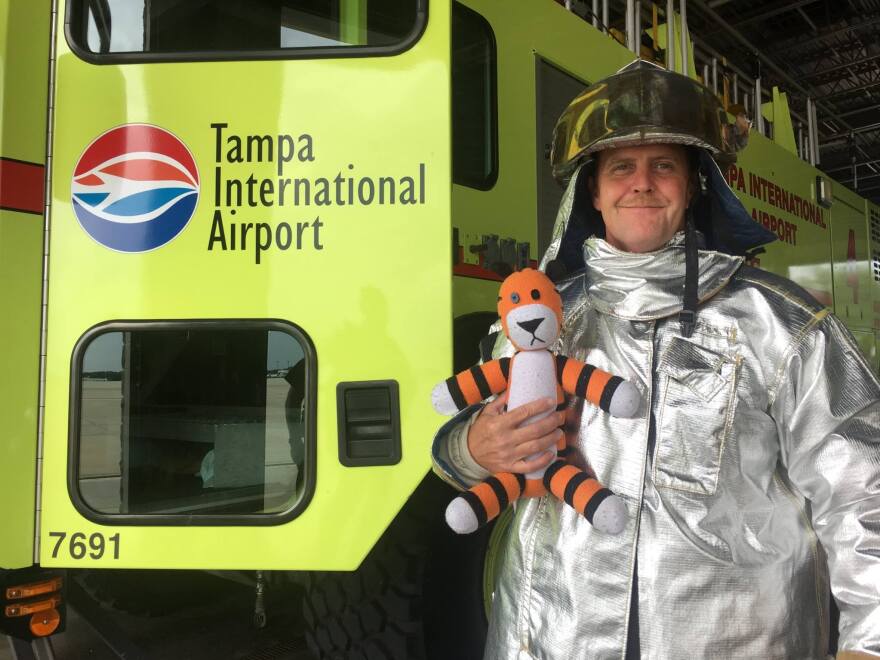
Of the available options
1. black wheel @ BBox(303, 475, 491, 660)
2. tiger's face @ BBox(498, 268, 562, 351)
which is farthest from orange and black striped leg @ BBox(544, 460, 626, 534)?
black wheel @ BBox(303, 475, 491, 660)

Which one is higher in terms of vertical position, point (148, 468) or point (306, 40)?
point (306, 40)

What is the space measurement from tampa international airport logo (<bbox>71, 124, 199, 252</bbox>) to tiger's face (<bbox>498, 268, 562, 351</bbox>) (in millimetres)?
929

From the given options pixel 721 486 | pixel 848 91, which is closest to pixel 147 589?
pixel 721 486

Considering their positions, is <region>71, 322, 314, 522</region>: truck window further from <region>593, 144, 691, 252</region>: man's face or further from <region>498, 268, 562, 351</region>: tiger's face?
<region>593, 144, 691, 252</region>: man's face

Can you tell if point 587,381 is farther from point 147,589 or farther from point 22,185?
point 147,589

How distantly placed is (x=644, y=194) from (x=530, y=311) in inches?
11.9

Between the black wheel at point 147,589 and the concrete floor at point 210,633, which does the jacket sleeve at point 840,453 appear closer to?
the black wheel at point 147,589

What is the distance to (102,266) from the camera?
6.06ft

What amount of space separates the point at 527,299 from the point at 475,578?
1056 mm

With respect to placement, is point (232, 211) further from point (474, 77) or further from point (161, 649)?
point (161, 649)

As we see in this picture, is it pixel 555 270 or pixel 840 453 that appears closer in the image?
pixel 840 453

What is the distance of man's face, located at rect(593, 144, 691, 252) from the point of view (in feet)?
4.41

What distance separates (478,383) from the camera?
4.71 feet

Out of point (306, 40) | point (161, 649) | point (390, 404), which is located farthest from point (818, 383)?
point (161, 649)
